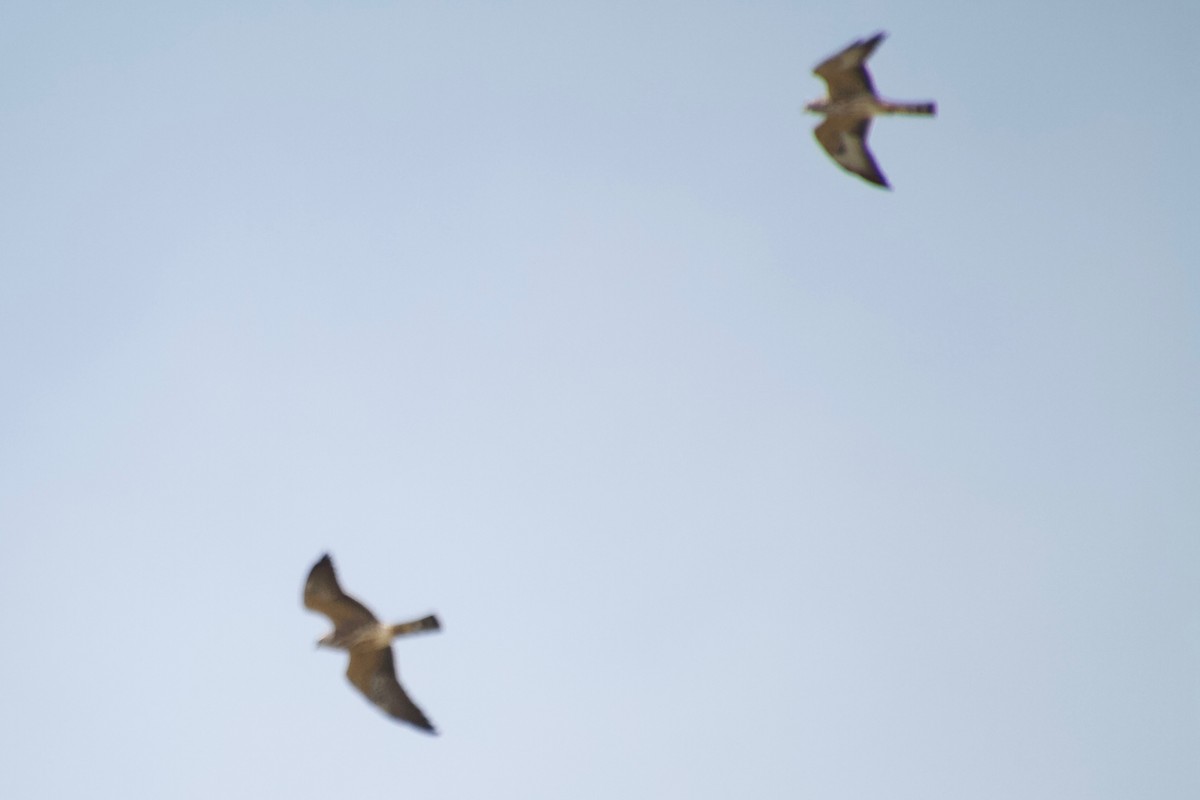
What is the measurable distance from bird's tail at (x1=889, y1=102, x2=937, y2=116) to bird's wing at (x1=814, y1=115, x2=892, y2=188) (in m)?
1.17

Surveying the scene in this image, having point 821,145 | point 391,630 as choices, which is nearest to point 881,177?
point 821,145

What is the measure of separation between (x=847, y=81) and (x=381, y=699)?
17.0 meters

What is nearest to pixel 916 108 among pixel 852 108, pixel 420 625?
pixel 852 108

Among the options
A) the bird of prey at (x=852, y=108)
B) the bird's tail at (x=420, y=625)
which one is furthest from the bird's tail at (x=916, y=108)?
the bird's tail at (x=420, y=625)

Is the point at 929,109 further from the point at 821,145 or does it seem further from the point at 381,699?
the point at 381,699

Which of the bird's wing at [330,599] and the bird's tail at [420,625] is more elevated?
the bird's wing at [330,599]

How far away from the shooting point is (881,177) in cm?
2709

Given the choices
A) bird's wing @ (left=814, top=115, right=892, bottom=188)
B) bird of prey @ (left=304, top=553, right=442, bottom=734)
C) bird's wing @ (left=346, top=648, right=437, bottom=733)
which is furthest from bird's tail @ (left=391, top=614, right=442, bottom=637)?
bird's wing @ (left=814, top=115, right=892, bottom=188)

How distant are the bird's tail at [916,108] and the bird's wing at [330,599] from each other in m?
15.7

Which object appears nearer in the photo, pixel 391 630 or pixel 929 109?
pixel 391 630

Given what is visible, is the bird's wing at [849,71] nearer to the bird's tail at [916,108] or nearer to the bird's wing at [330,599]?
the bird's tail at [916,108]

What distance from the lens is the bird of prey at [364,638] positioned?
23141 mm

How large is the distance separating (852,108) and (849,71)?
955 millimetres

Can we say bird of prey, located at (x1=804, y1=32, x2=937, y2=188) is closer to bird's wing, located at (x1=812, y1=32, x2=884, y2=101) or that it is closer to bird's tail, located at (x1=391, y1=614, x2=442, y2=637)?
bird's wing, located at (x1=812, y1=32, x2=884, y2=101)
